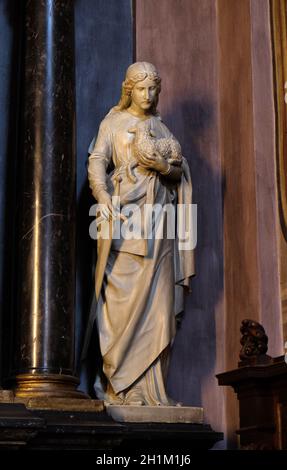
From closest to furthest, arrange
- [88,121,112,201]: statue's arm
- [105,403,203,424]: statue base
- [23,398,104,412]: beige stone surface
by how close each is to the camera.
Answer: [23,398,104,412]: beige stone surface
[105,403,203,424]: statue base
[88,121,112,201]: statue's arm

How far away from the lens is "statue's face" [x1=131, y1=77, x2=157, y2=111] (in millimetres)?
6059

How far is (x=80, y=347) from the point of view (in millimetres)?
6082

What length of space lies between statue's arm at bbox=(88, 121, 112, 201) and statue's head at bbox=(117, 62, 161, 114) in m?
0.28

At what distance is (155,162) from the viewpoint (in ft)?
19.3

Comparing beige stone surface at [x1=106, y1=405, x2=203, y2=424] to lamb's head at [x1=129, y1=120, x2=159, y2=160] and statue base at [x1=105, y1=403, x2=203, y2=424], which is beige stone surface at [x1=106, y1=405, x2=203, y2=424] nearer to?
statue base at [x1=105, y1=403, x2=203, y2=424]

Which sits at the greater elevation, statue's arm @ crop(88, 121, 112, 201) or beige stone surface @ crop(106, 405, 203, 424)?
statue's arm @ crop(88, 121, 112, 201)

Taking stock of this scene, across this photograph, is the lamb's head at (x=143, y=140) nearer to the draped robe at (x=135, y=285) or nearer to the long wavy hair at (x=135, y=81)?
the draped robe at (x=135, y=285)

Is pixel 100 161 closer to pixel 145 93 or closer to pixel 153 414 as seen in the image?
pixel 145 93

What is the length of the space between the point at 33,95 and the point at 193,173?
1.49 m

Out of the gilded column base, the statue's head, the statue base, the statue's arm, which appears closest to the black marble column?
the gilded column base

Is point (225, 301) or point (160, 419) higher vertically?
point (225, 301)
